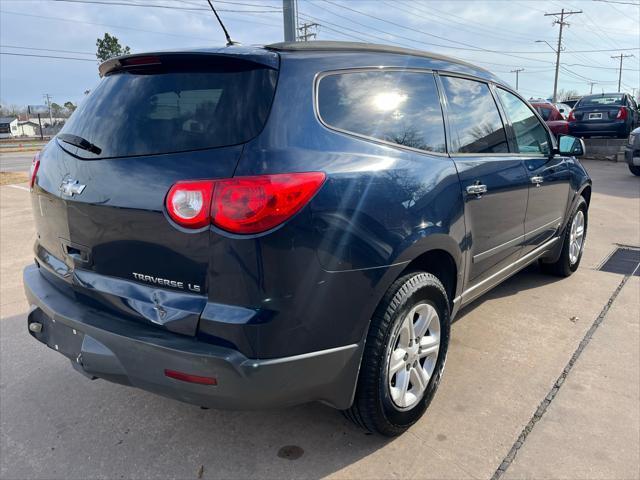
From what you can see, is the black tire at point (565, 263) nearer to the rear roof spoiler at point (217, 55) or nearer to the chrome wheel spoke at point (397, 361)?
the chrome wheel spoke at point (397, 361)

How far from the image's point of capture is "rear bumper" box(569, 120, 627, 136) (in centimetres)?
1558

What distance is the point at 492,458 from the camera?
7.88 feet

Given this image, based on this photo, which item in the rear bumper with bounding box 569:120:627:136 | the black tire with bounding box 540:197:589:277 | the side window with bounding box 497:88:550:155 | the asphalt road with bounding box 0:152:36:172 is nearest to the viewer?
the side window with bounding box 497:88:550:155

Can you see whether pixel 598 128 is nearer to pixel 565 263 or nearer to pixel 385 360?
pixel 565 263

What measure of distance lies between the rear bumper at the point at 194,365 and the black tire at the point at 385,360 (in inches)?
3.7

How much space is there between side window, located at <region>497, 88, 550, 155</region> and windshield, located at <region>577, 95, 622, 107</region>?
538 inches

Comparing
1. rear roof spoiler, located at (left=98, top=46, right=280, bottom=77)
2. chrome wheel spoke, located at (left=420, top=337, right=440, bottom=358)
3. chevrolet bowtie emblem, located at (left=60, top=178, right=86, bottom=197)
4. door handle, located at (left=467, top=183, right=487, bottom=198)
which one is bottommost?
chrome wheel spoke, located at (left=420, top=337, right=440, bottom=358)

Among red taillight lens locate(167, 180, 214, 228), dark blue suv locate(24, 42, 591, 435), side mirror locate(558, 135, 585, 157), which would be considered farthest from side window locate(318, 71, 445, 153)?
side mirror locate(558, 135, 585, 157)

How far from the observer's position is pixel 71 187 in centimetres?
230

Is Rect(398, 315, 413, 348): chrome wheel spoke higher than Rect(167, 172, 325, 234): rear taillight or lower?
lower

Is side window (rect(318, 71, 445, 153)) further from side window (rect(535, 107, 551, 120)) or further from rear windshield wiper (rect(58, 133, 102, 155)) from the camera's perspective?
side window (rect(535, 107, 551, 120))

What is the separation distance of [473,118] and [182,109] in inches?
73.1

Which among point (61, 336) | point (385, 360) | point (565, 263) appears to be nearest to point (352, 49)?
point (385, 360)

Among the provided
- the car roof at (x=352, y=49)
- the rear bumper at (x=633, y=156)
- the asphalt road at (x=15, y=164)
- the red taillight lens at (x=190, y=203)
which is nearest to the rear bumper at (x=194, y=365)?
the red taillight lens at (x=190, y=203)
